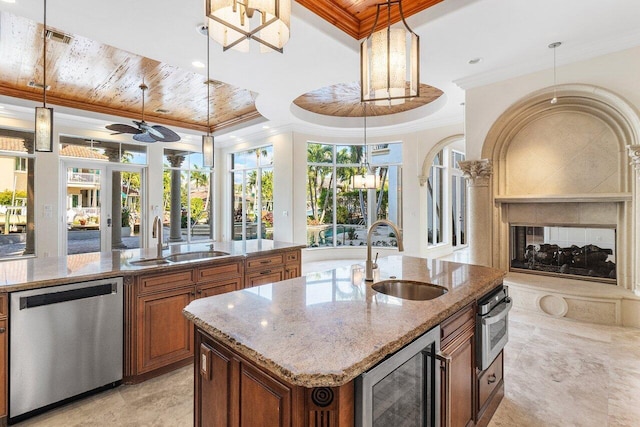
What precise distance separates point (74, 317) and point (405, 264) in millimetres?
2488

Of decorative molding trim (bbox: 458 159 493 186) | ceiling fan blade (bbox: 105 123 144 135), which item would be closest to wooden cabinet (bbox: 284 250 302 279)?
decorative molding trim (bbox: 458 159 493 186)

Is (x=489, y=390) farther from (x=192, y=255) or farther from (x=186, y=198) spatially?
(x=186, y=198)

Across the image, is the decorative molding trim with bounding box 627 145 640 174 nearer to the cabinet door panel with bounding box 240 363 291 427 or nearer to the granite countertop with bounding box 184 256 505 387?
the granite countertop with bounding box 184 256 505 387

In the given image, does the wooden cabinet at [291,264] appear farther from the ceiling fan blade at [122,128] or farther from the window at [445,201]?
the window at [445,201]

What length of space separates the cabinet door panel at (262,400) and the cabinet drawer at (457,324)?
838 millimetres

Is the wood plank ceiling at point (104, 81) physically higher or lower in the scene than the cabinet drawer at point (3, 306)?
higher

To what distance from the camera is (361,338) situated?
1.19m

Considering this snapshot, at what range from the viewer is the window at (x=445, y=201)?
8.37 metres

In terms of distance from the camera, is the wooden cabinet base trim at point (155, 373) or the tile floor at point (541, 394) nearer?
the tile floor at point (541, 394)

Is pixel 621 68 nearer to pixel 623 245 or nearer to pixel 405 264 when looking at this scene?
pixel 623 245

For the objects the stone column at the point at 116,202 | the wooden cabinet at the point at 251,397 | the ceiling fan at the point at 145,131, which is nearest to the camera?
the wooden cabinet at the point at 251,397

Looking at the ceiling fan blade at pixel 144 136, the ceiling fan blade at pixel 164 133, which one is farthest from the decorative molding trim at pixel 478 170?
the ceiling fan blade at pixel 144 136

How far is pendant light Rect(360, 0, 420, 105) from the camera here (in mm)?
1860

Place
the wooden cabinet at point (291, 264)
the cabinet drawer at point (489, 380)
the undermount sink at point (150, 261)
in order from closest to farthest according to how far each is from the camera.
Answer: the cabinet drawer at point (489, 380) < the undermount sink at point (150, 261) < the wooden cabinet at point (291, 264)
